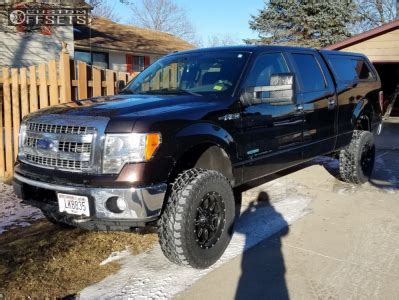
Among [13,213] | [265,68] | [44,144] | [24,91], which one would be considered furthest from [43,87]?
[265,68]

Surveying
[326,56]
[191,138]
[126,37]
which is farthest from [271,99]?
[126,37]

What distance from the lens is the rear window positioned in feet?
20.1

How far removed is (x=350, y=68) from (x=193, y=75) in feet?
10.2

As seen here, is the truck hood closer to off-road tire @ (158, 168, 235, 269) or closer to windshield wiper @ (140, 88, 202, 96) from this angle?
windshield wiper @ (140, 88, 202, 96)

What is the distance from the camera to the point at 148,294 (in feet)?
10.9

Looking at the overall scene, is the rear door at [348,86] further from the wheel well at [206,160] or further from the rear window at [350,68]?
the wheel well at [206,160]

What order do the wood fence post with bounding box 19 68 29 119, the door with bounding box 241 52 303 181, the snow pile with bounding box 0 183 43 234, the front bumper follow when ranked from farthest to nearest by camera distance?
1. the wood fence post with bounding box 19 68 29 119
2. the snow pile with bounding box 0 183 43 234
3. the door with bounding box 241 52 303 181
4. the front bumper

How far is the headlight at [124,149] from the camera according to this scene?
127 inches

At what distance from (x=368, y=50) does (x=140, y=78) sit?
11.1m

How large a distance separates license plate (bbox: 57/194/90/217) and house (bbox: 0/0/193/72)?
6.83 meters

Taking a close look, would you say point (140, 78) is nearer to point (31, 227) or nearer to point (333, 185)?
point (31, 227)

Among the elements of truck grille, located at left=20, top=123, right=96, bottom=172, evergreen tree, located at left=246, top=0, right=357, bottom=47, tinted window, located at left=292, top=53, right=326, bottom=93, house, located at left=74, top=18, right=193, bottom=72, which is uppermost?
evergreen tree, located at left=246, top=0, right=357, bottom=47

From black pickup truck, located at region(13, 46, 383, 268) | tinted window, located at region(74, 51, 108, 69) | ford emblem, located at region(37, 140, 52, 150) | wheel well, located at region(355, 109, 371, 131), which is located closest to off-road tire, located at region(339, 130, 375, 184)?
wheel well, located at region(355, 109, 371, 131)

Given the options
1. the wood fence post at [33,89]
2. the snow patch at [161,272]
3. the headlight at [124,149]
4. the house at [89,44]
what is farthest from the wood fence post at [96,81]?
the headlight at [124,149]
